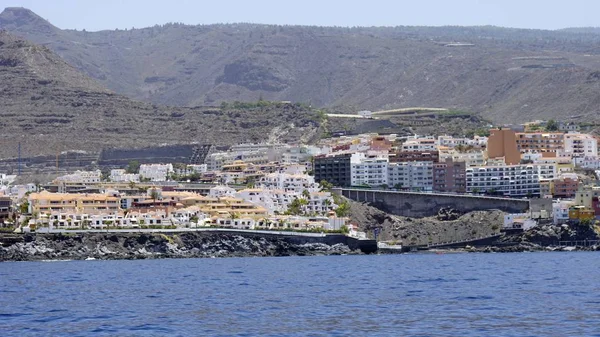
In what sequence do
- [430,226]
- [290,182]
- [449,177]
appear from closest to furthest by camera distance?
1. [430,226]
2. [290,182]
3. [449,177]

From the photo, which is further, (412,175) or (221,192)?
(412,175)

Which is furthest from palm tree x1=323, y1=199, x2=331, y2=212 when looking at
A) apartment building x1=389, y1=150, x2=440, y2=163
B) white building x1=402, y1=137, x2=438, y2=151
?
white building x1=402, y1=137, x2=438, y2=151

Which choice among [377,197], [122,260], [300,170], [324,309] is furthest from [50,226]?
[324,309]

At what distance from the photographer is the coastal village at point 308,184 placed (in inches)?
5123

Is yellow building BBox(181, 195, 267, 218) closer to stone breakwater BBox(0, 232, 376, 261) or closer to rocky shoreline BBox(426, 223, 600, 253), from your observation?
stone breakwater BBox(0, 232, 376, 261)

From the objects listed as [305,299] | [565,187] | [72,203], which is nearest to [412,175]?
[565,187]

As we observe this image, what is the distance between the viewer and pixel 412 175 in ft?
514

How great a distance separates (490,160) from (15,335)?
104772mm

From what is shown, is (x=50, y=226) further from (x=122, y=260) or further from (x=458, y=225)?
(x=458, y=225)

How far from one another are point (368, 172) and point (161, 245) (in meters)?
38.0

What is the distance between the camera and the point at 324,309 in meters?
69.5

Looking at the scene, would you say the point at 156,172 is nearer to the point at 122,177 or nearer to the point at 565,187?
the point at 122,177

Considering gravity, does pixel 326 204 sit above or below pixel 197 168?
below

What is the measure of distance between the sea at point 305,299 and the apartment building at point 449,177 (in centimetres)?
4380
